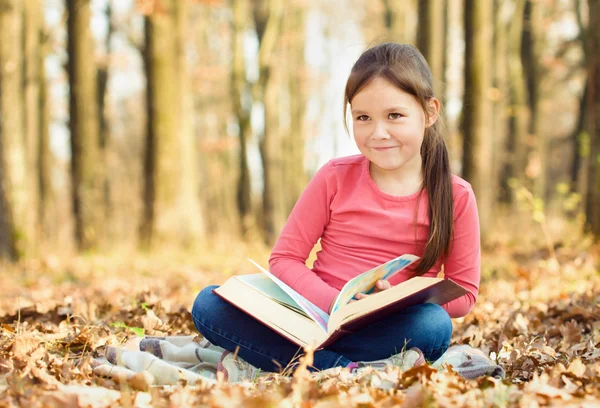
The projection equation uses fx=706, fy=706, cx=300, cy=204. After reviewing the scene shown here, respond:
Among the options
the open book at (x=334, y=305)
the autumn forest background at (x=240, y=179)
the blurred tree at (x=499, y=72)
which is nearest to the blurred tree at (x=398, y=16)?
the autumn forest background at (x=240, y=179)

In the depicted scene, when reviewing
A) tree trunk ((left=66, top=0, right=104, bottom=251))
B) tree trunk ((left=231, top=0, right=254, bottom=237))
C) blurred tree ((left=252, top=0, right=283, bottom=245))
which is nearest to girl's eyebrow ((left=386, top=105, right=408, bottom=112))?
tree trunk ((left=66, top=0, right=104, bottom=251))

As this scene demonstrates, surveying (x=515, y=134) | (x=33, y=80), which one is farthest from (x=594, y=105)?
(x=33, y=80)

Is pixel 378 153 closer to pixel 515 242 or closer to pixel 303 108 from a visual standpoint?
pixel 515 242

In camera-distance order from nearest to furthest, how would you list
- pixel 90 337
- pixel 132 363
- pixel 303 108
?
pixel 132 363, pixel 90 337, pixel 303 108

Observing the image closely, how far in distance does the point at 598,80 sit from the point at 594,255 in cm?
191

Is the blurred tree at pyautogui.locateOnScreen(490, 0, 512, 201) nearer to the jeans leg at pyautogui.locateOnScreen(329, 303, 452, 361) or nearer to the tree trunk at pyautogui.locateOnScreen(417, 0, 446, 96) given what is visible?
the tree trunk at pyautogui.locateOnScreen(417, 0, 446, 96)

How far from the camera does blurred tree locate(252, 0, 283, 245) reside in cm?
1736

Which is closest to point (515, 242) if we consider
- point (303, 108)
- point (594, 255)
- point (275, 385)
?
point (594, 255)

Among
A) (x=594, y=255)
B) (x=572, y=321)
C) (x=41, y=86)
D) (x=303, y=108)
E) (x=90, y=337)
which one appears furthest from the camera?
(x=303, y=108)

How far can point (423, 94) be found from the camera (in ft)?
10.5

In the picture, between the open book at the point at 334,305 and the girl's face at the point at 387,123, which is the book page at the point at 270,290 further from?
the girl's face at the point at 387,123

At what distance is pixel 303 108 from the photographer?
88.0ft

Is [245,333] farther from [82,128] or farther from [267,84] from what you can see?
[267,84]

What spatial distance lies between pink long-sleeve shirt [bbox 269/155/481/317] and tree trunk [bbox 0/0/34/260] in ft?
22.4
